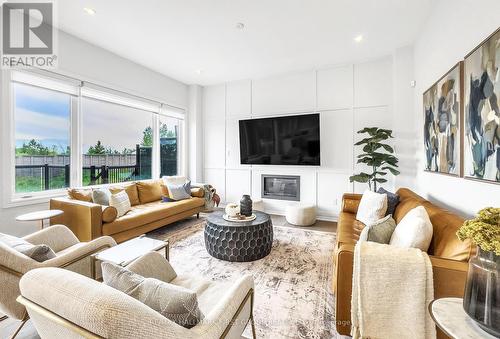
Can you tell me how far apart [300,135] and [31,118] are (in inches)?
172

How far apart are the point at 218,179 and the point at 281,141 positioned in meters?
1.94

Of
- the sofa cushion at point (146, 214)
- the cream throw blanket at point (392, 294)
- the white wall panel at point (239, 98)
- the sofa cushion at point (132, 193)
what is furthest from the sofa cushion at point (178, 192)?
the cream throw blanket at point (392, 294)

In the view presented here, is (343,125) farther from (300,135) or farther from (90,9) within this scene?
(90,9)

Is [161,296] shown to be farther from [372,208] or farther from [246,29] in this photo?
[246,29]

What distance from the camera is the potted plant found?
0.86 m

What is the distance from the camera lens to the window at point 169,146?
5312mm

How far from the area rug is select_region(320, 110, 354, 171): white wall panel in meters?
1.50

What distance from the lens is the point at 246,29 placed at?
3172 millimetres

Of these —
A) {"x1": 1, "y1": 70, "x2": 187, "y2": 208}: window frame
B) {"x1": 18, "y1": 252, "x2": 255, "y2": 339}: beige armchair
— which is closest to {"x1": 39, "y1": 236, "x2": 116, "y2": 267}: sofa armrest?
{"x1": 18, "y1": 252, "x2": 255, "y2": 339}: beige armchair

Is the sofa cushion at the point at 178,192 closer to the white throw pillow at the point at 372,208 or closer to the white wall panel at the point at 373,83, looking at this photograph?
the white throw pillow at the point at 372,208

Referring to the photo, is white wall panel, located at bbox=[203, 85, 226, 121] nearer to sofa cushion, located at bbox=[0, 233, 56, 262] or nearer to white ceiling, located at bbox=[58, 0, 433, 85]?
white ceiling, located at bbox=[58, 0, 433, 85]

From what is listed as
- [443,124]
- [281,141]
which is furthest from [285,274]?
[281,141]

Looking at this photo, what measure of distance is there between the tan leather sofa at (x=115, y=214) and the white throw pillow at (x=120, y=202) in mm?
98

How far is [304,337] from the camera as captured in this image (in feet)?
5.23
